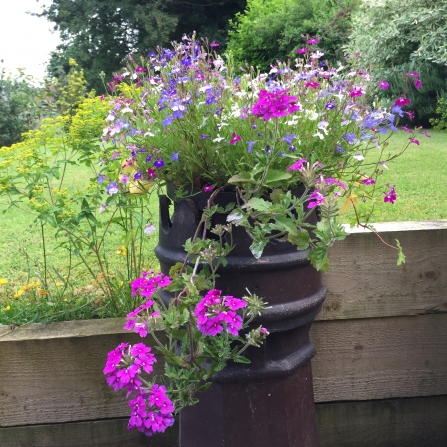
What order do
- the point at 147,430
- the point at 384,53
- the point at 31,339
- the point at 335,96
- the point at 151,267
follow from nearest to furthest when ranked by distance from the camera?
1. the point at 147,430
2. the point at 335,96
3. the point at 31,339
4. the point at 151,267
5. the point at 384,53

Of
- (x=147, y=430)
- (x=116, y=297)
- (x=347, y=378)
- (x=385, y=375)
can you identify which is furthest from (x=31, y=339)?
(x=385, y=375)

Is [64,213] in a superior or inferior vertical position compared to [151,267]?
superior

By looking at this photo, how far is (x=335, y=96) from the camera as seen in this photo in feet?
4.86

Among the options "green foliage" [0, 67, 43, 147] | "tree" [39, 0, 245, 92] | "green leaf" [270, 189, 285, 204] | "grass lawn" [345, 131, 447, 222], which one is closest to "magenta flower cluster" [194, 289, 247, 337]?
"green leaf" [270, 189, 285, 204]

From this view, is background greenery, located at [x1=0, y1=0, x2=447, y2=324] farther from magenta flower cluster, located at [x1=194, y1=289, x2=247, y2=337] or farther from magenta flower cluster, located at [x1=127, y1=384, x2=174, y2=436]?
magenta flower cluster, located at [x1=127, y1=384, x2=174, y2=436]

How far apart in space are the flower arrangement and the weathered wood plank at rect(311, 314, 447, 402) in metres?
0.66

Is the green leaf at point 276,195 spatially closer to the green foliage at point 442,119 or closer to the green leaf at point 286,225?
the green leaf at point 286,225

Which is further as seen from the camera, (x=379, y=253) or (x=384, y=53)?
(x=384, y=53)

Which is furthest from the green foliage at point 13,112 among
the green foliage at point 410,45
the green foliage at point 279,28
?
the green foliage at point 410,45

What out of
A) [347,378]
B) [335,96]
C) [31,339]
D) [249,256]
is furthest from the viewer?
[347,378]

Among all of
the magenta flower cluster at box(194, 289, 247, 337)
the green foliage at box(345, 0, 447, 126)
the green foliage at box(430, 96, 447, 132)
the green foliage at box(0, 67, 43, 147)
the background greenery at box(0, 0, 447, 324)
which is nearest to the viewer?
the magenta flower cluster at box(194, 289, 247, 337)

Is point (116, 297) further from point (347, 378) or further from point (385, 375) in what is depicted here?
point (385, 375)

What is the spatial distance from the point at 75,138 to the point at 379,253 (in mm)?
1295

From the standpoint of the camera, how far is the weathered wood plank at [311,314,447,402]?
2055 millimetres
